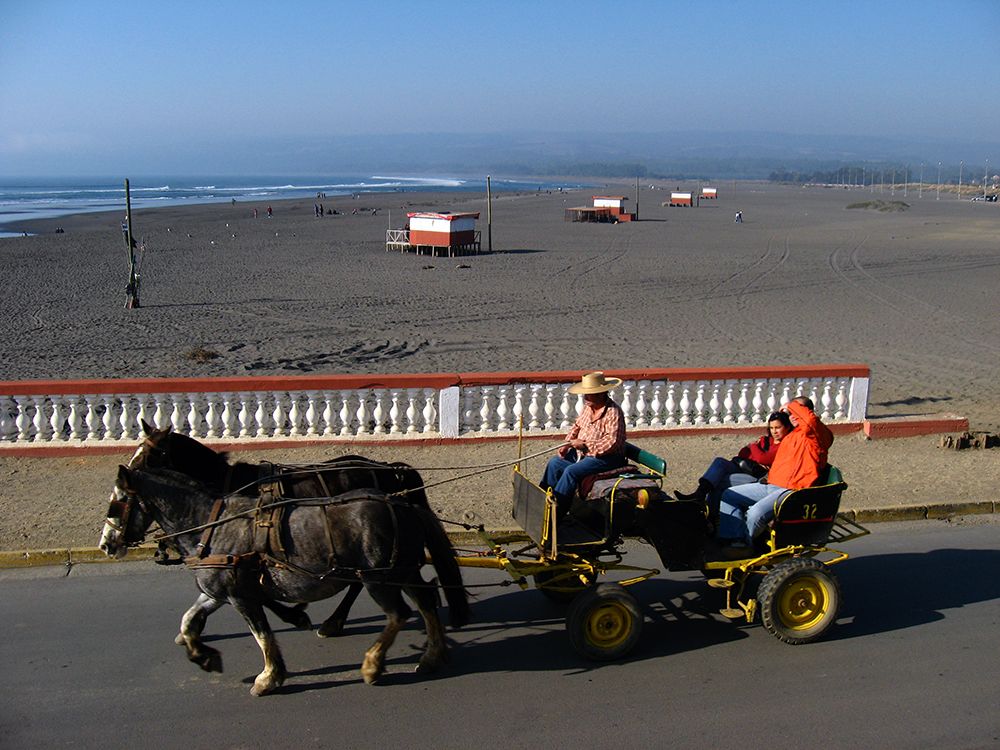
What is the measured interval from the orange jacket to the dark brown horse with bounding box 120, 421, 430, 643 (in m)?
2.62

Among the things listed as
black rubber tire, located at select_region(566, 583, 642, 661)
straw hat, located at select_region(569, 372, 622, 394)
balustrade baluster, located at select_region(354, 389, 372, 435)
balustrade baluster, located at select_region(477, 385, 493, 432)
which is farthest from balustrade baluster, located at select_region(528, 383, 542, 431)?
black rubber tire, located at select_region(566, 583, 642, 661)

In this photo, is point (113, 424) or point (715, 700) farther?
point (113, 424)

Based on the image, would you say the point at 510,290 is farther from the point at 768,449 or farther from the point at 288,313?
the point at 768,449

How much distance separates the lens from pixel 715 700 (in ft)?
19.0

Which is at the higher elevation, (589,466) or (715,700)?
(589,466)

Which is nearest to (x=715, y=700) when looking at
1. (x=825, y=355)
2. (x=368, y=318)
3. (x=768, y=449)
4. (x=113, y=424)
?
(x=768, y=449)

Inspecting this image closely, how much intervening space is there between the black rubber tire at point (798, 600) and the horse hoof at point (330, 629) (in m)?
2.93

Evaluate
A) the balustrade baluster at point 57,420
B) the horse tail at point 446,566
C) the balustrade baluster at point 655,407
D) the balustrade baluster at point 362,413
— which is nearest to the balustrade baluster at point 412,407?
the balustrade baluster at point 362,413

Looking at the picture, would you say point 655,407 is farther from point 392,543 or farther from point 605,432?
point 392,543

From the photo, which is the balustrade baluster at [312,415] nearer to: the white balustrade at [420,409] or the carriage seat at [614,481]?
the white balustrade at [420,409]

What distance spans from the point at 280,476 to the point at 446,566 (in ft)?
4.11

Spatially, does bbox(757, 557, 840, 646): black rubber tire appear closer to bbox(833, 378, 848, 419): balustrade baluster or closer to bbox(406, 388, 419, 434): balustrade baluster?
bbox(406, 388, 419, 434): balustrade baluster

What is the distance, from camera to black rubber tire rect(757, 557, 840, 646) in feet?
21.3

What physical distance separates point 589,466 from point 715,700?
176cm
